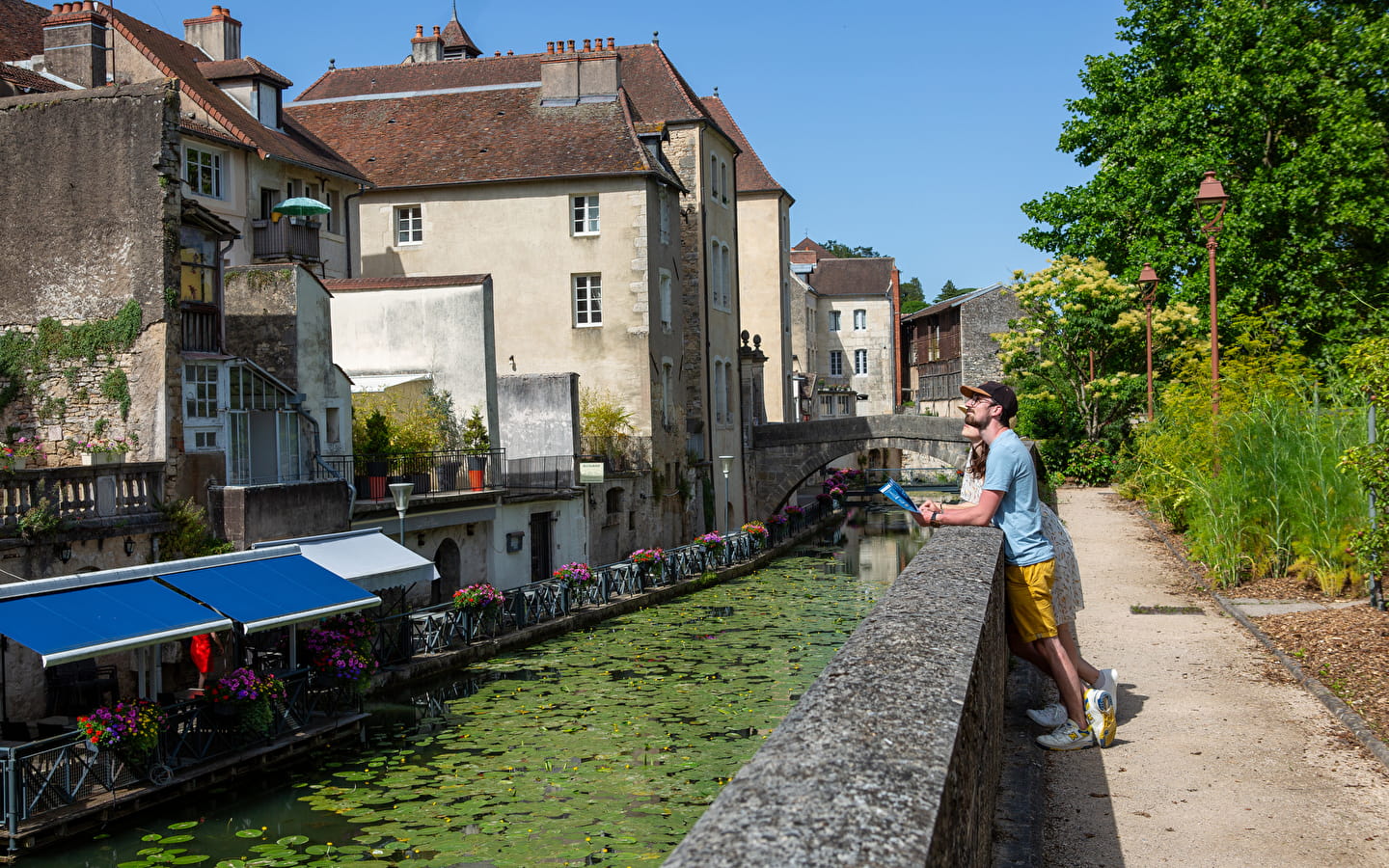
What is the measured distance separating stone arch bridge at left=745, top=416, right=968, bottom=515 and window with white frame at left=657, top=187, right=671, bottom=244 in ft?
32.0

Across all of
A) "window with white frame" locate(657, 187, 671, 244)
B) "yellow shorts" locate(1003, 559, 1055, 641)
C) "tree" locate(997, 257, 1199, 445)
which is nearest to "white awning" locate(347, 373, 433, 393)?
"window with white frame" locate(657, 187, 671, 244)

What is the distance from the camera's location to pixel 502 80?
117ft

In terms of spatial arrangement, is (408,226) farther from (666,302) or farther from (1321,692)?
(1321,692)

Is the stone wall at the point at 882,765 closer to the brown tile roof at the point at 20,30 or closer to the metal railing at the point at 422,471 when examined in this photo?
the metal railing at the point at 422,471

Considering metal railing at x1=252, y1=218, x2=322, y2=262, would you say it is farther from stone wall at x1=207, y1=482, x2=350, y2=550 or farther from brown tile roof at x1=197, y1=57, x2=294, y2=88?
stone wall at x1=207, y1=482, x2=350, y2=550

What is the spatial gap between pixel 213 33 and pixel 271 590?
19967 mm

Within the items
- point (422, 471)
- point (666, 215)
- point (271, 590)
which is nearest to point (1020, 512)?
point (271, 590)

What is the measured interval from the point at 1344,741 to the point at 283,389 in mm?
Answer: 16568

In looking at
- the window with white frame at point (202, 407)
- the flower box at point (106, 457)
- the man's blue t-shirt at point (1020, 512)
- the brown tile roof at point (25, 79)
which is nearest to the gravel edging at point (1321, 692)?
the man's blue t-shirt at point (1020, 512)

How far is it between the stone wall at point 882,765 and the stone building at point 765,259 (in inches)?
1819

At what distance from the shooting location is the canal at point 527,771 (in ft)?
34.6

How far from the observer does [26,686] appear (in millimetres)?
14180

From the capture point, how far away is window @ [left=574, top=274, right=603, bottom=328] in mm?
33188

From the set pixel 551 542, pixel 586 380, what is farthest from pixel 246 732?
pixel 586 380
